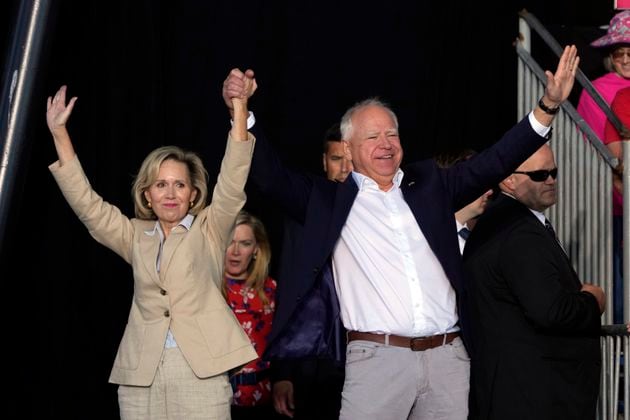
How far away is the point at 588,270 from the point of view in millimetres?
5941

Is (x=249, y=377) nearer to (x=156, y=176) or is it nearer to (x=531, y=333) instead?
(x=156, y=176)

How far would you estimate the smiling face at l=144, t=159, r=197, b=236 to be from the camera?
4.85m

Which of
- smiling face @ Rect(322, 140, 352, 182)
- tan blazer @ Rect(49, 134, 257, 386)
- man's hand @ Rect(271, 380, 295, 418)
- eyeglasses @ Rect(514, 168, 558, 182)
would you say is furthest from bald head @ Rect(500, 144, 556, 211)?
man's hand @ Rect(271, 380, 295, 418)

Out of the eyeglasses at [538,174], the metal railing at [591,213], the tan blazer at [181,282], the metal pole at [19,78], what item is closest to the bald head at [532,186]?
the eyeglasses at [538,174]

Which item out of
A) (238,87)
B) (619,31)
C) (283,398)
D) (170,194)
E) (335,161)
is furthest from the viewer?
(619,31)

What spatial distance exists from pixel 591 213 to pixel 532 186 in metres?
0.95

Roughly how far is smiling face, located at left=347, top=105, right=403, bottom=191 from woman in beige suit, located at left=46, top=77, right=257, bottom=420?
19.7 inches

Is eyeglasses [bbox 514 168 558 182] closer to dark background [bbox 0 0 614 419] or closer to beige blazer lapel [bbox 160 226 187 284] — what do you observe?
beige blazer lapel [bbox 160 226 187 284]

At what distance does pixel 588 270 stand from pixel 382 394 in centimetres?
175

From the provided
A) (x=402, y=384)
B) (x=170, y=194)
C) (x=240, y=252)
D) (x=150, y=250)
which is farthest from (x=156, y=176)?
(x=402, y=384)

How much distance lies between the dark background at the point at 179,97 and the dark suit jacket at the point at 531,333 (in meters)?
1.74

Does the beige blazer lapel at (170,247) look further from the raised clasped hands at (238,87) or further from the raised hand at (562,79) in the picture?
the raised hand at (562,79)

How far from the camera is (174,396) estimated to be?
15.2 feet

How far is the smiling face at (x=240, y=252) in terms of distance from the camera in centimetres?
568
